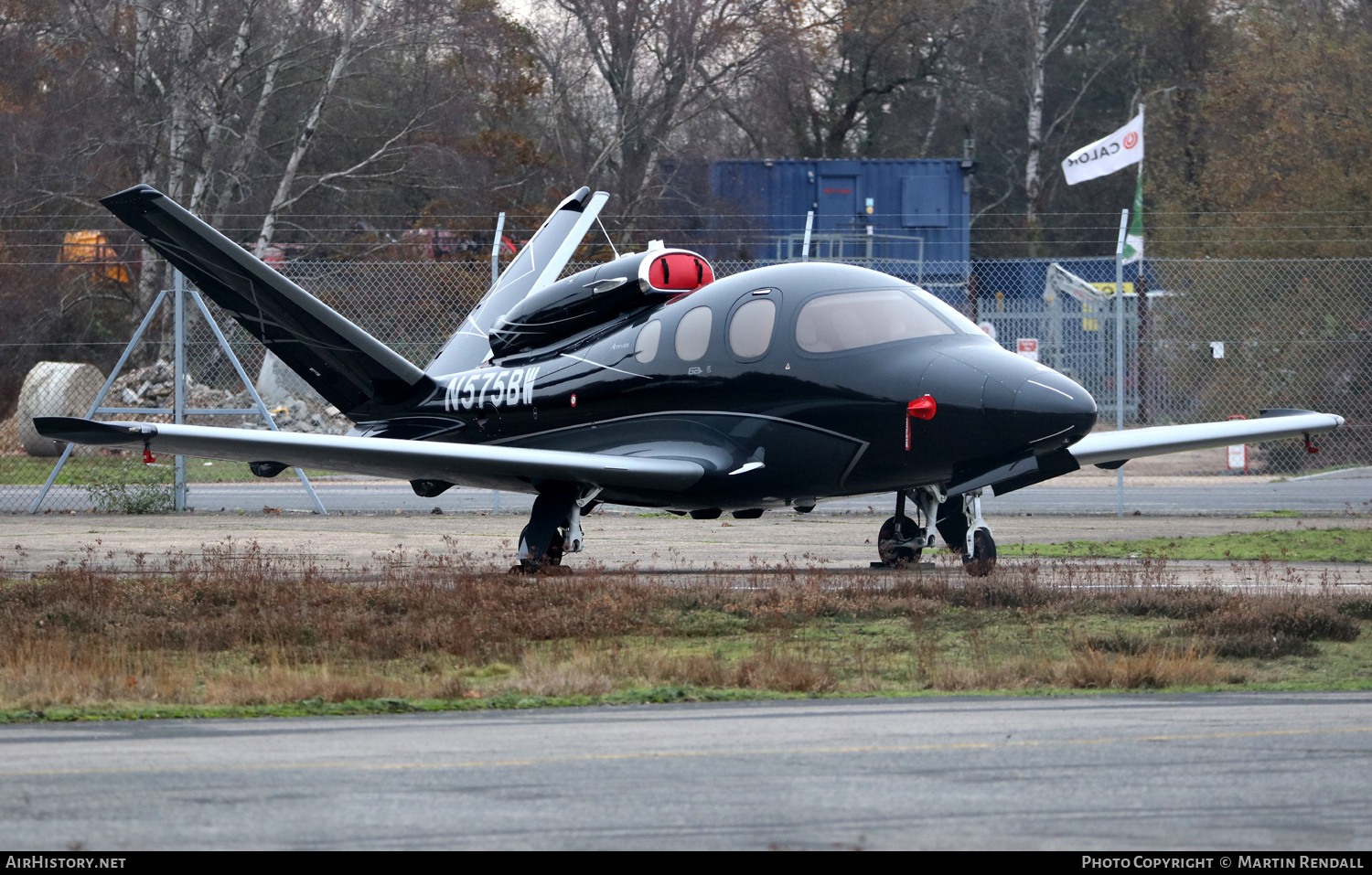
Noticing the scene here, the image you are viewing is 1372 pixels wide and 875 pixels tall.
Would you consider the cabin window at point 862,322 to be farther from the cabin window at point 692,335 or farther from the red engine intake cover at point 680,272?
the red engine intake cover at point 680,272

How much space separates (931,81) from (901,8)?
11.7ft

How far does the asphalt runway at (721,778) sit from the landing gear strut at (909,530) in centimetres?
632

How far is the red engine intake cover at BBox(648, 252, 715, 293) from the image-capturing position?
14.5 meters

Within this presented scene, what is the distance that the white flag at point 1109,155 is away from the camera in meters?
31.0

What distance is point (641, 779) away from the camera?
5.66 metres

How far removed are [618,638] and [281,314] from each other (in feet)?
23.5

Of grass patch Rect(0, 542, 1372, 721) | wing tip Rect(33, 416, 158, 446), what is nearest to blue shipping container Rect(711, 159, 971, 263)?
grass patch Rect(0, 542, 1372, 721)

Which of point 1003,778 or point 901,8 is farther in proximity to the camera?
point 901,8

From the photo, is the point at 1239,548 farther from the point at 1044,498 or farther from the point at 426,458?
the point at 426,458

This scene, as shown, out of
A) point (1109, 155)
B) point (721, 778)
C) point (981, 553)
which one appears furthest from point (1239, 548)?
point (1109, 155)

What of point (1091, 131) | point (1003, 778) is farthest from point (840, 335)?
point (1091, 131)

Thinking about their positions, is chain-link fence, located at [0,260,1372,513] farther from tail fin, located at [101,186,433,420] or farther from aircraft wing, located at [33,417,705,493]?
aircraft wing, located at [33,417,705,493]

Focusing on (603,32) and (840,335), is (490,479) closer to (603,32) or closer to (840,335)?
(840,335)

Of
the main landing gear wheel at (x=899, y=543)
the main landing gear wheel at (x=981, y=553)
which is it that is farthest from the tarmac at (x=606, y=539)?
the main landing gear wheel at (x=981, y=553)
